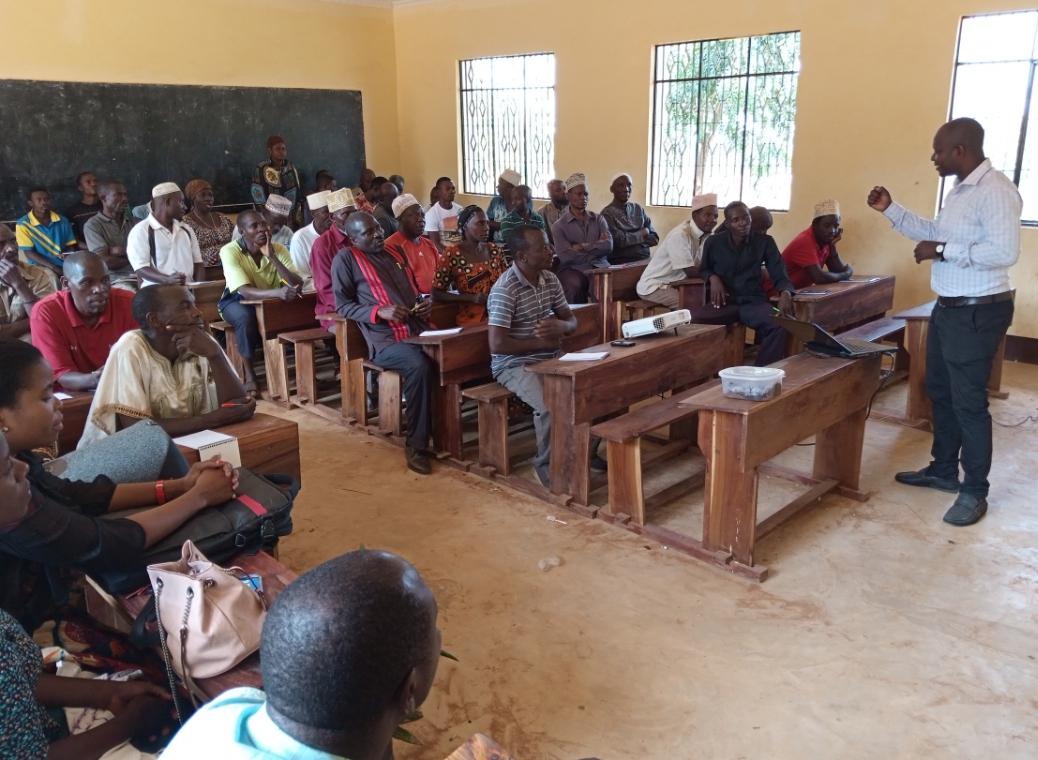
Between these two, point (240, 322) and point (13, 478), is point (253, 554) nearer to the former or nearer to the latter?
point (13, 478)

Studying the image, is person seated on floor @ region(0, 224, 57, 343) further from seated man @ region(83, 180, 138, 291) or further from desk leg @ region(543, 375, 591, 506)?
desk leg @ region(543, 375, 591, 506)

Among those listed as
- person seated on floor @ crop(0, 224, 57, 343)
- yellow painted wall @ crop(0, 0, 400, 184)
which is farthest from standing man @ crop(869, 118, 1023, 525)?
yellow painted wall @ crop(0, 0, 400, 184)

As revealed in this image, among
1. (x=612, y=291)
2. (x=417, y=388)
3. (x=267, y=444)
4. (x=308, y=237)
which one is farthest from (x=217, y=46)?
(x=267, y=444)

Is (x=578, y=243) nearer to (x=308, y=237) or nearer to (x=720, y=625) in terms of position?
(x=308, y=237)

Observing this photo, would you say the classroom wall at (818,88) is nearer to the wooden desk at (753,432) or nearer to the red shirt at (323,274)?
the wooden desk at (753,432)

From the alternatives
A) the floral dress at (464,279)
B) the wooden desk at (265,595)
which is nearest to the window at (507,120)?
the floral dress at (464,279)

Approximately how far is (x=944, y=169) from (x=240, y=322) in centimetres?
438

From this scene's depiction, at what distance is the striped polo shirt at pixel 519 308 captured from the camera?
4.08 meters

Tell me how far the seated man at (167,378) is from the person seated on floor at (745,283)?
11.2ft

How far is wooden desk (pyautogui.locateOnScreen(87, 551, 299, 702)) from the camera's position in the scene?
5.67 ft

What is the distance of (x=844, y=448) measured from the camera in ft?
13.0

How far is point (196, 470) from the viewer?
2.29 m

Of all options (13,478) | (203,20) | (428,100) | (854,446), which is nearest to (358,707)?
(13,478)

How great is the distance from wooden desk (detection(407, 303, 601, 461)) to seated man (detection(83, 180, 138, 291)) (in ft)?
10.4
